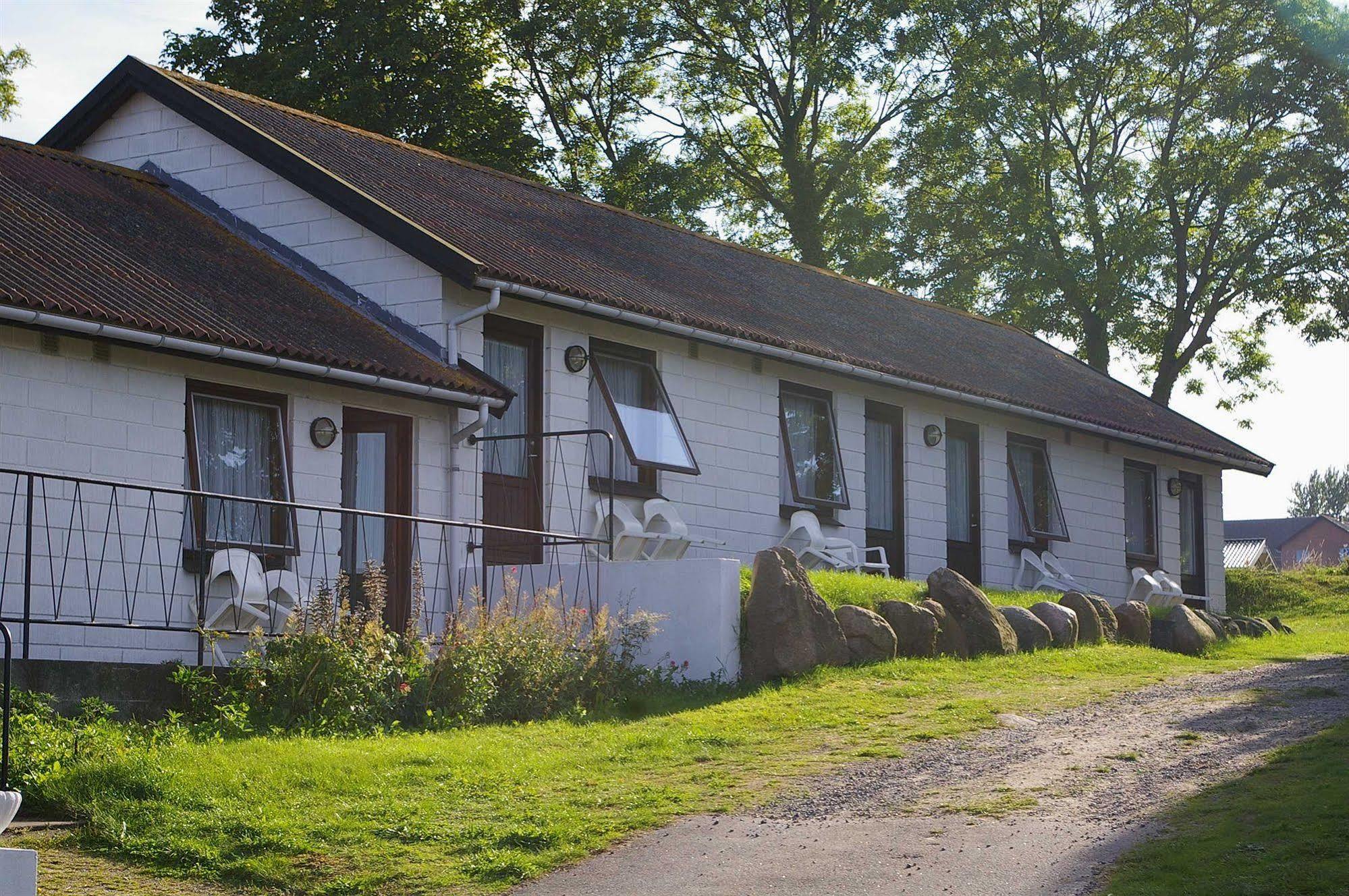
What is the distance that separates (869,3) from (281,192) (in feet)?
67.8

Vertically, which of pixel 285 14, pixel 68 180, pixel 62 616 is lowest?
pixel 62 616

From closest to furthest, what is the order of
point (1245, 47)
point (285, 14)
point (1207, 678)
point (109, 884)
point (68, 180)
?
point (109, 884), point (1207, 678), point (68, 180), point (285, 14), point (1245, 47)

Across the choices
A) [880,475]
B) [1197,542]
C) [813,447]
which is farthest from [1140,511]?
[813,447]

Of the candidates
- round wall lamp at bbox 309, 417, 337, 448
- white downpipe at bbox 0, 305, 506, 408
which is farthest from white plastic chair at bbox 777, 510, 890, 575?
round wall lamp at bbox 309, 417, 337, 448

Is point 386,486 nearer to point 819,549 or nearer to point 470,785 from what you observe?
point 819,549

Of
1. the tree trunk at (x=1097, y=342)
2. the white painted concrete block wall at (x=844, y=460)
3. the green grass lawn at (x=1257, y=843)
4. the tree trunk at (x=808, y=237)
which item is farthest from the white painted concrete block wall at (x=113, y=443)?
the tree trunk at (x=1097, y=342)

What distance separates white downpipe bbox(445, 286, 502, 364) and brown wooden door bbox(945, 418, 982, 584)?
8.25 m

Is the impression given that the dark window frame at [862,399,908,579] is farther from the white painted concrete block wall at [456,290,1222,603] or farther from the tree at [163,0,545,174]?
the tree at [163,0,545,174]

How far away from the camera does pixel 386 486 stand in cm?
1512

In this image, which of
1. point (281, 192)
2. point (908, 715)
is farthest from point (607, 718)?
point (281, 192)

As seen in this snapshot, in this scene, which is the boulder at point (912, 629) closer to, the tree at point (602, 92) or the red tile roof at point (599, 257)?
the red tile roof at point (599, 257)

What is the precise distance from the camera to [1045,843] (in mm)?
8141

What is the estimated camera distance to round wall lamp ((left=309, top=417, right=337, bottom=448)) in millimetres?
14398

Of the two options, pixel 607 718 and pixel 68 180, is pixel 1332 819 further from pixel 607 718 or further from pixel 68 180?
pixel 68 180
